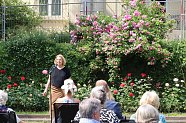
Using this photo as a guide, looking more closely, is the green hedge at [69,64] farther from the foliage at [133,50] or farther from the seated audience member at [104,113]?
the seated audience member at [104,113]

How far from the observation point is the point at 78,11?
58.9 ft

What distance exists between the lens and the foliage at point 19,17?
50.0ft

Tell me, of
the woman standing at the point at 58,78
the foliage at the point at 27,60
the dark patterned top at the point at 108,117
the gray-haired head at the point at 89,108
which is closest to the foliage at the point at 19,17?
the foliage at the point at 27,60

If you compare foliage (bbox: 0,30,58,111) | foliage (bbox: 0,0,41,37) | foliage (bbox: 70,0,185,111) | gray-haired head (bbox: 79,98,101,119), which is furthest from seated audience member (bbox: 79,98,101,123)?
foliage (bbox: 0,0,41,37)

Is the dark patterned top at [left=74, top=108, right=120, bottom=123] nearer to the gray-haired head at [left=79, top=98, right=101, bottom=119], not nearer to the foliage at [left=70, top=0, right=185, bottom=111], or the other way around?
the gray-haired head at [left=79, top=98, right=101, bottom=119]

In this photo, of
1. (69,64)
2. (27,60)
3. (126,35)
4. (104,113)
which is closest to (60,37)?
(69,64)

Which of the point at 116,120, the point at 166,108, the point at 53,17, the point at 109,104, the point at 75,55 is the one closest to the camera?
the point at 116,120

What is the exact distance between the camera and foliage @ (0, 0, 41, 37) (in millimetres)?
15251

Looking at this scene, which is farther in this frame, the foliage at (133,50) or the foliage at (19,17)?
the foliage at (19,17)

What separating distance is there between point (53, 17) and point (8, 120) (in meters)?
11.3

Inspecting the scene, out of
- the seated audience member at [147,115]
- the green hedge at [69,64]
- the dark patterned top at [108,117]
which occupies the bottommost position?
the dark patterned top at [108,117]

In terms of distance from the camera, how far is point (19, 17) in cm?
1583

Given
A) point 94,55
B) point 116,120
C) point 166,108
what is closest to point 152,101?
point 116,120

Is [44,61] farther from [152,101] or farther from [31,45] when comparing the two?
[152,101]
